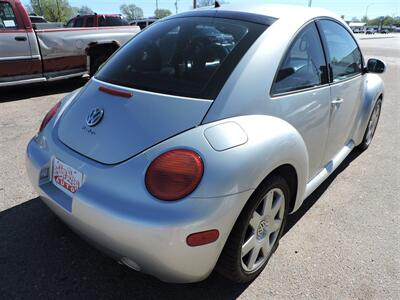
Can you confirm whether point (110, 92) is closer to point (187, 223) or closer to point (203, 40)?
point (203, 40)

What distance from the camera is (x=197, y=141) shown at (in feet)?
6.28

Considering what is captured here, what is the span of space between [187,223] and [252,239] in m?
0.66

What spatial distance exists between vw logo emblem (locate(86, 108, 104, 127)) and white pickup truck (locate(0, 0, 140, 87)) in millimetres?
5440

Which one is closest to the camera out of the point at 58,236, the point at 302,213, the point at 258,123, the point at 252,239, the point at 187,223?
the point at 187,223

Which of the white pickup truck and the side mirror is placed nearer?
the side mirror

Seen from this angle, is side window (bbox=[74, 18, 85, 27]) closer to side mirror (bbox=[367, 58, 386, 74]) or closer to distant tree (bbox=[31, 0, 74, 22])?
side mirror (bbox=[367, 58, 386, 74])

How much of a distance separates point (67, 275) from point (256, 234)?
1269 millimetres

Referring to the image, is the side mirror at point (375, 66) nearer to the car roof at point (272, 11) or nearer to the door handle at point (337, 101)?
the door handle at point (337, 101)

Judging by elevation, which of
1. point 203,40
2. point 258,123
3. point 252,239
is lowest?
point 252,239

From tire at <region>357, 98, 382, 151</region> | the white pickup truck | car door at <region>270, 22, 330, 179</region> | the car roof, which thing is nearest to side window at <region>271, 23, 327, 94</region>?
car door at <region>270, 22, 330, 179</region>

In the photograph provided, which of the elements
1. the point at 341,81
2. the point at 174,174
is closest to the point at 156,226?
the point at 174,174

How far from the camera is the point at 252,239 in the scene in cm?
227

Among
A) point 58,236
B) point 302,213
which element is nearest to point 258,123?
point 302,213

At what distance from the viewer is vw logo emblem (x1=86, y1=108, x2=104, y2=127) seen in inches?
87.4
